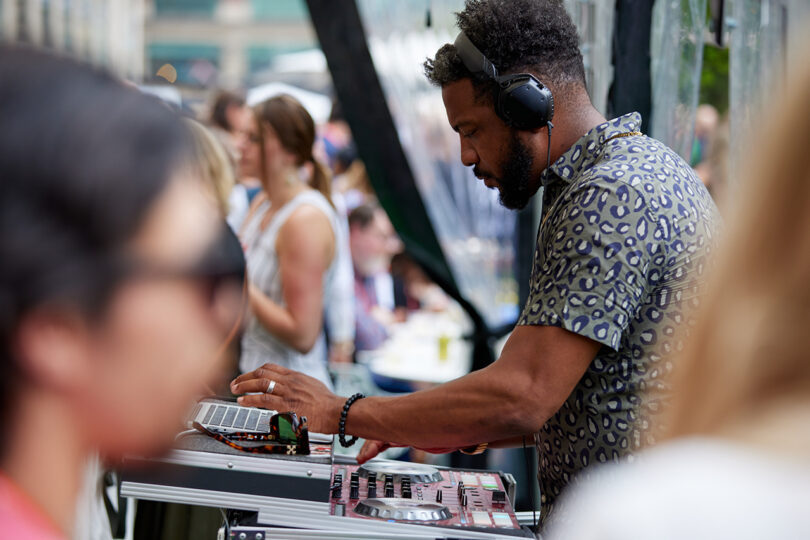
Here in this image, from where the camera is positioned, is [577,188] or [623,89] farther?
[623,89]

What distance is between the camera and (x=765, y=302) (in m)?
0.62

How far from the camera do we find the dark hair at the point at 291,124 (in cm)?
333

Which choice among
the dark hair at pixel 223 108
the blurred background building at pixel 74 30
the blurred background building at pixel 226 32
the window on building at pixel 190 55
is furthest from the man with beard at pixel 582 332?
the blurred background building at pixel 226 32

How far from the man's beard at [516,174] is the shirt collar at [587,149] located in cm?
6

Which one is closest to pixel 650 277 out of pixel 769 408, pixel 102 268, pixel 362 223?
pixel 769 408

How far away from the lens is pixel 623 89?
2639mm

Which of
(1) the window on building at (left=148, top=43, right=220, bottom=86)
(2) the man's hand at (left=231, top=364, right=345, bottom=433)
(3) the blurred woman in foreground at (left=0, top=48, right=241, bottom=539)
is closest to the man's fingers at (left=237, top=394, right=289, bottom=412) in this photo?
(2) the man's hand at (left=231, top=364, right=345, bottom=433)

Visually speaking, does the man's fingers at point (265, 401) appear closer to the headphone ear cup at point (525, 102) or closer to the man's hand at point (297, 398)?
the man's hand at point (297, 398)

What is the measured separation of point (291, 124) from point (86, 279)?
270 cm

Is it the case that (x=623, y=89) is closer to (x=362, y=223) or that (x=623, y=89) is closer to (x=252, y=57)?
(x=362, y=223)

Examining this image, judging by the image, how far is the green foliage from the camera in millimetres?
3039

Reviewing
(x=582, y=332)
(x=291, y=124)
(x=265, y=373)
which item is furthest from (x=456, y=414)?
(x=291, y=124)

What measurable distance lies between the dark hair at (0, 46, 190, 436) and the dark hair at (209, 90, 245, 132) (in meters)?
4.64

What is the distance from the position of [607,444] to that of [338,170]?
249 inches
